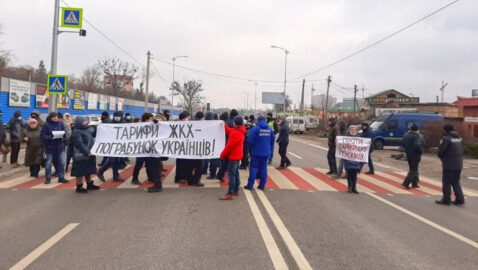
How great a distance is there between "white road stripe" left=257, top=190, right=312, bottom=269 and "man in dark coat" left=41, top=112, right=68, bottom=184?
534cm

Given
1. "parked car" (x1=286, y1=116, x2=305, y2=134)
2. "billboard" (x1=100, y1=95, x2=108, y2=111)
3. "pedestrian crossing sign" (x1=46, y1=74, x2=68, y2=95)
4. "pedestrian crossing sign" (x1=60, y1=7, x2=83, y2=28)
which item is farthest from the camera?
"parked car" (x1=286, y1=116, x2=305, y2=134)

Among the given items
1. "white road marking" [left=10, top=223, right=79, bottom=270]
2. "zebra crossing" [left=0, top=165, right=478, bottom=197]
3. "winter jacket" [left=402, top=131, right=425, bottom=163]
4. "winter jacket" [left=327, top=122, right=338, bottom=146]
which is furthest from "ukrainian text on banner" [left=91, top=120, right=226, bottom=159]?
"winter jacket" [left=402, top=131, right=425, bottom=163]

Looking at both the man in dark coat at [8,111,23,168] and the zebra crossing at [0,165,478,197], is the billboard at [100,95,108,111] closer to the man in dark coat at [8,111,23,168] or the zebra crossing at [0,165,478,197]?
the man in dark coat at [8,111,23,168]

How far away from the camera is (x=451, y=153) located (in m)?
9.25

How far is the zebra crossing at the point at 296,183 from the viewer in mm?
10125

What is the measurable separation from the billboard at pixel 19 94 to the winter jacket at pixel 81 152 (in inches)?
1023

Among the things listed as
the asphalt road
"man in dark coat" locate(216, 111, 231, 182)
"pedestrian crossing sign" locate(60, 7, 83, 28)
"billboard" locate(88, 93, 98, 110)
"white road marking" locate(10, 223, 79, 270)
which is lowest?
"white road marking" locate(10, 223, 79, 270)

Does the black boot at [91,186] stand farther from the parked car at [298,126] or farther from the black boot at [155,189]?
the parked car at [298,126]

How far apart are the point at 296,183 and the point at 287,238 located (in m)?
5.28

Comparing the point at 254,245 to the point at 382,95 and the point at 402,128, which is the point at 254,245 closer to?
the point at 402,128

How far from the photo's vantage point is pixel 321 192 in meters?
9.95

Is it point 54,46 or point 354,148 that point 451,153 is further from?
point 54,46

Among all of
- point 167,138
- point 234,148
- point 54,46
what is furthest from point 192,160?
point 54,46

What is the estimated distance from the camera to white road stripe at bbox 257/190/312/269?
4.99 metres
